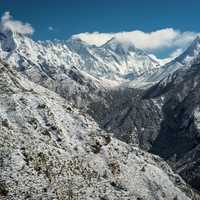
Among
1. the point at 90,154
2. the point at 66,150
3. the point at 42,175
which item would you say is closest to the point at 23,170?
the point at 42,175

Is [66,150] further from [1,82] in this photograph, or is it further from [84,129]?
[1,82]

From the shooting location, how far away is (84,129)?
4651 inches

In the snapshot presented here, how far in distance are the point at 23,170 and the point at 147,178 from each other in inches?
1681

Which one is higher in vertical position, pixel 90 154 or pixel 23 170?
pixel 90 154

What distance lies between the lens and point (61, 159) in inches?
3927

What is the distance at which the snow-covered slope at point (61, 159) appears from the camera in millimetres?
88500

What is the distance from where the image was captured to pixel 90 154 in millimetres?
110438

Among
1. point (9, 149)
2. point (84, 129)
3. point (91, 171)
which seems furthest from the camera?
point (84, 129)

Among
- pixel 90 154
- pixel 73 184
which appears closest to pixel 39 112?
pixel 90 154

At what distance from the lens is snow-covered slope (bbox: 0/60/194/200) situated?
3484 inches

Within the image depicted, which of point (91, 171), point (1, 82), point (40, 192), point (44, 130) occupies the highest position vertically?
point (1, 82)

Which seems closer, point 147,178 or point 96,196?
point 96,196

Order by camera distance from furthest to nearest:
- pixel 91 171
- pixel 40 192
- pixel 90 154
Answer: pixel 90 154
pixel 91 171
pixel 40 192

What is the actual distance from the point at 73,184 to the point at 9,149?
49.1 feet
